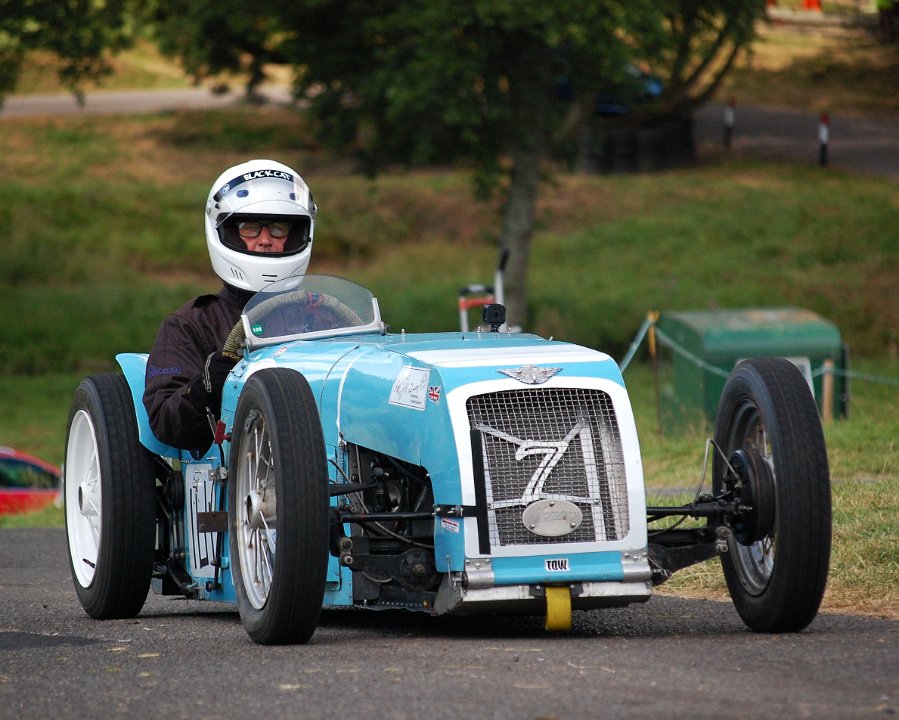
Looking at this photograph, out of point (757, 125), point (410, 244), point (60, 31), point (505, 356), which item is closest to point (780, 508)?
point (505, 356)

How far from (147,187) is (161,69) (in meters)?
15.3

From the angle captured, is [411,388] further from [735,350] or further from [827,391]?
[827,391]

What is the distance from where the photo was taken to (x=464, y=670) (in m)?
5.11

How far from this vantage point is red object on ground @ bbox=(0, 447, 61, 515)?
15523mm

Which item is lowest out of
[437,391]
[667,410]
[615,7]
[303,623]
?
[667,410]

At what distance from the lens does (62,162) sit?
3584 centimetres

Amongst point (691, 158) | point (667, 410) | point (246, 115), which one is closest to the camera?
point (667, 410)

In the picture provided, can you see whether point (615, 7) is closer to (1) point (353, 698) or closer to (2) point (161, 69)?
(1) point (353, 698)

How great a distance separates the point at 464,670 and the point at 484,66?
60.4ft

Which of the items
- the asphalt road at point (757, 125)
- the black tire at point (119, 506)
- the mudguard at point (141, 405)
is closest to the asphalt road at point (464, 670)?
the black tire at point (119, 506)

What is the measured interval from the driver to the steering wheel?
67 millimetres

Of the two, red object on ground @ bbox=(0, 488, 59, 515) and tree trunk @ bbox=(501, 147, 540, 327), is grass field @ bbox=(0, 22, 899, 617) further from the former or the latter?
red object on ground @ bbox=(0, 488, 59, 515)

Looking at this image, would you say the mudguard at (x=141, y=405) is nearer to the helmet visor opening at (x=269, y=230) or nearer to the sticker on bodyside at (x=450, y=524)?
the helmet visor opening at (x=269, y=230)

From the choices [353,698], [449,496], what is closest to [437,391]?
[449,496]
